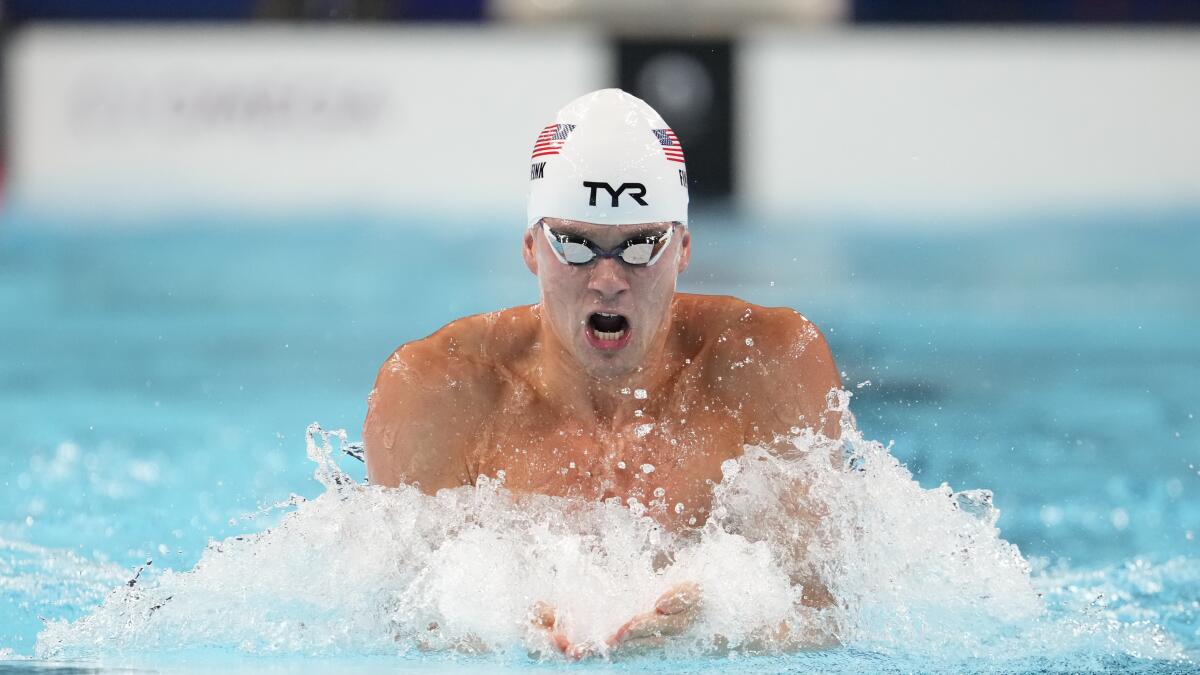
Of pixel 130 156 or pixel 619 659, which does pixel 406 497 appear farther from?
pixel 130 156

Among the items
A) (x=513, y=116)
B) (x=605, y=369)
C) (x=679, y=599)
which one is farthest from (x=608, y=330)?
(x=513, y=116)

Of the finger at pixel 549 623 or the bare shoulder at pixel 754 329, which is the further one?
A: the bare shoulder at pixel 754 329

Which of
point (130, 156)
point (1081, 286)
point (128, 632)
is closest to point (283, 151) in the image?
point (130, 156)

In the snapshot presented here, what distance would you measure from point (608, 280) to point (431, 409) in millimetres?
375

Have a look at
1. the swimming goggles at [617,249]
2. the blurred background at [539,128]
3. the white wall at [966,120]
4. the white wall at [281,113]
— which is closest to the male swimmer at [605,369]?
the swimming goggles at [617,249]

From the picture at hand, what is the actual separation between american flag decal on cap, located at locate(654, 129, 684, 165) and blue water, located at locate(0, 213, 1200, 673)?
2.76 feet

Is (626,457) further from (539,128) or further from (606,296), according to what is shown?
(539,128)

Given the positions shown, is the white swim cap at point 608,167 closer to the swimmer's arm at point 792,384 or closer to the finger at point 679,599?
the swimmer's arm at point 792,384

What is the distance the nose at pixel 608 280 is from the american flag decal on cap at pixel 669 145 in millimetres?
261

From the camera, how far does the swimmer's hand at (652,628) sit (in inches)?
92.1

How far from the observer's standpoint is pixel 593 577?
2.53 metres

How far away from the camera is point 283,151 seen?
32.3 feet

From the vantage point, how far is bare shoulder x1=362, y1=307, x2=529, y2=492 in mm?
2592

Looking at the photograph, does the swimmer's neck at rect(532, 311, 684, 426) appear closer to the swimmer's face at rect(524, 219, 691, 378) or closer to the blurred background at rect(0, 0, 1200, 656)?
the swimmer's face at rect(524, 219, 691, 378)
